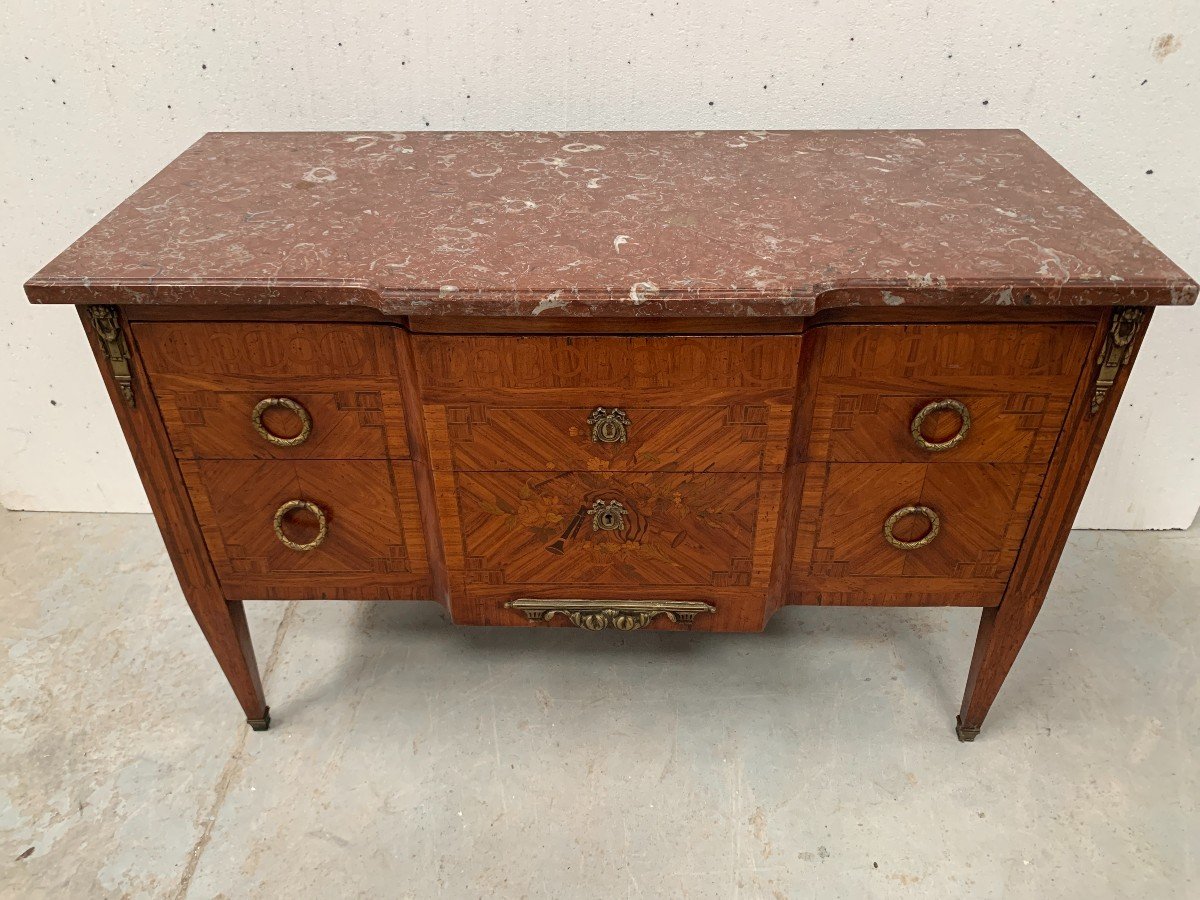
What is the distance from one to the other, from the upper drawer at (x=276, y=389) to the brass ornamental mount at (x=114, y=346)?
0.03 meters

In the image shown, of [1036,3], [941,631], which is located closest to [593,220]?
[1036,3]

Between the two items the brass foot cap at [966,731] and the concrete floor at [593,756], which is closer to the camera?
the concrete floor at [593,756]

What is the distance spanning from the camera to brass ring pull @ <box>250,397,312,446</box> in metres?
1.36

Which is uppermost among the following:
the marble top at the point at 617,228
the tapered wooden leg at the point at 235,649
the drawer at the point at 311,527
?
the marble top at the point at 617,228

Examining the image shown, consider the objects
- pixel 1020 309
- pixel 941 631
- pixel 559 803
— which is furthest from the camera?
pixel 941 631

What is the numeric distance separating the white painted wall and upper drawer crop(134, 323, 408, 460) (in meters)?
0.76

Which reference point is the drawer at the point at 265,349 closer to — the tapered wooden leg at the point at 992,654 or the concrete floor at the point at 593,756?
the concrete floor at the point at 593,756

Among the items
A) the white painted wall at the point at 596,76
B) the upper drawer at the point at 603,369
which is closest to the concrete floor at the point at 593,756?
the upper drawer at the point at 603,369

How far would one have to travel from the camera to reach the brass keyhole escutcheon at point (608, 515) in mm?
1440

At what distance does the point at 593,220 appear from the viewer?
4.58ft

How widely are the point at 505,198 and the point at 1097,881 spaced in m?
1.57

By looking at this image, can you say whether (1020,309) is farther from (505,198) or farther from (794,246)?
(505,198)

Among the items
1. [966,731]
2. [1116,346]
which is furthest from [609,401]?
[966,731]

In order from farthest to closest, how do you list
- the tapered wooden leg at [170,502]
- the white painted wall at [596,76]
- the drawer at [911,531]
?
the white painted wall at [596,76]
the drawer at [911,531]
the tapered wooden leg at [170,502]
